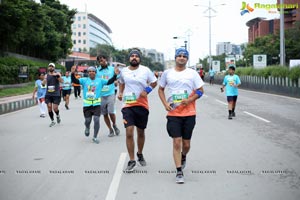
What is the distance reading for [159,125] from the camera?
12.4 m

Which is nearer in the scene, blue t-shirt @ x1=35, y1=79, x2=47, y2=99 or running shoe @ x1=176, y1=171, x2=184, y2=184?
running shoe @ x1=176, y1=171, x2=184, y2=184

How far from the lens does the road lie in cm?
551

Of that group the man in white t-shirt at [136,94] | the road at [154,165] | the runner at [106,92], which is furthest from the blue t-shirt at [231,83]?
the man in white t-shirt at [136,94]

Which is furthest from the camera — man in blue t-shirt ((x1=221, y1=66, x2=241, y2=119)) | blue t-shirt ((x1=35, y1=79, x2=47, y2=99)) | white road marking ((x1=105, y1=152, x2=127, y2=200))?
blue t-shirt ((x1=35, y1=79, x2=47, y2=99))

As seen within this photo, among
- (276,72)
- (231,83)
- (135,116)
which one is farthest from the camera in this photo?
(276,72)

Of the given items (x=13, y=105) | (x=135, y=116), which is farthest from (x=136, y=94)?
(x=13, y=105)

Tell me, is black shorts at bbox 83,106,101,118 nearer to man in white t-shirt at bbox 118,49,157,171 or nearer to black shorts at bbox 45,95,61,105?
man in white t-shirt at bbox 118,49,157,171

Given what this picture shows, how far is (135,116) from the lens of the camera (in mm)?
6898

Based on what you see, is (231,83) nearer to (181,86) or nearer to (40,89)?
(40,89)

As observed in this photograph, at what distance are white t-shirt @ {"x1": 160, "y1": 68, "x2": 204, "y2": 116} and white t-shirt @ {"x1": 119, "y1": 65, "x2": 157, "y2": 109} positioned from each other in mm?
723

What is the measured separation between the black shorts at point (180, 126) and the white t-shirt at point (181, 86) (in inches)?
2.9

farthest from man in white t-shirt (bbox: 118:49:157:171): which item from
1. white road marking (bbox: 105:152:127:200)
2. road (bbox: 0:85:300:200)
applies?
road (bbox: 0:85:300:200)

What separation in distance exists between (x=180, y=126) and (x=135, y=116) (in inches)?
38.9

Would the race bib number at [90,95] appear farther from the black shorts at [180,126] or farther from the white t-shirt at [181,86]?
the black shorts at [180,126]
